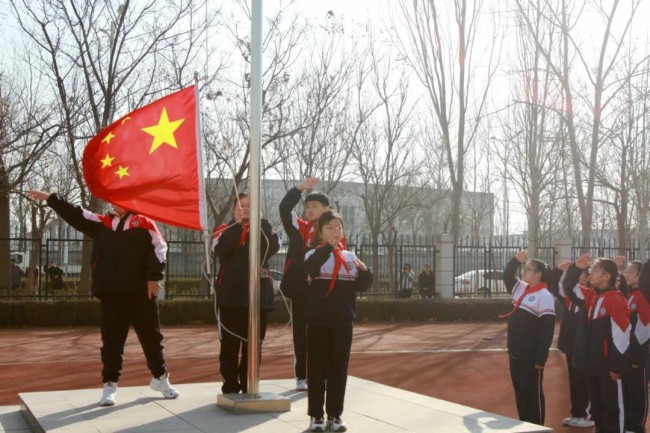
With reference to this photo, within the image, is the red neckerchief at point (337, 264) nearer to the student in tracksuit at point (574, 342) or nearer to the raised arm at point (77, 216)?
the raised arm at point (77, 216)

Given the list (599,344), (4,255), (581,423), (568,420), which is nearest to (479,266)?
(4,255)

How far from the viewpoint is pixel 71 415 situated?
23.0 feet

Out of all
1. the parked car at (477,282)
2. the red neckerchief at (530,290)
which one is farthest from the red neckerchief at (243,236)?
the parked car at (477,282)

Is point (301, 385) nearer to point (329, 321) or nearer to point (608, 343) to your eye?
point (329, 321)

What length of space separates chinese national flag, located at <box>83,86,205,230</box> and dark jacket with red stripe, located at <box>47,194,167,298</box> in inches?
12.7

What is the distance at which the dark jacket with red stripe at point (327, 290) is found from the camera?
6.47 metres

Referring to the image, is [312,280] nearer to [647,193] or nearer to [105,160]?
[105,160]

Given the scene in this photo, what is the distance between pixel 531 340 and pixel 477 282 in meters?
19.7

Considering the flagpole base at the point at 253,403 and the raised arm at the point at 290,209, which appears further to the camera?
the raised arm at the point at 290,209

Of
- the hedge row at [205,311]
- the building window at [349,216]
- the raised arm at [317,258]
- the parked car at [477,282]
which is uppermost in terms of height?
the building window at [349,216]

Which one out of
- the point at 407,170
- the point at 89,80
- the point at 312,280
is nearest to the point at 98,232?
the point at 312,280

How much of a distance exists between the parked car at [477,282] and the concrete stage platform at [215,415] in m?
18.4

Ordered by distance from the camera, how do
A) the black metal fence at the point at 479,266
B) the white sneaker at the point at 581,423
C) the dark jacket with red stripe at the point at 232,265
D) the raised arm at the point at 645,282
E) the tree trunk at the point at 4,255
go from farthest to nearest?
1. the black metal fence at the point at 479,266
2. the tree trunk at the point at 4,255
3. the white sneaker at the point at 581,423
4. the dark jacket with red stripe at the point at 232,265
5. the raised arm at the point at 645,282

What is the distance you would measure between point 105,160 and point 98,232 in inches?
24.8
